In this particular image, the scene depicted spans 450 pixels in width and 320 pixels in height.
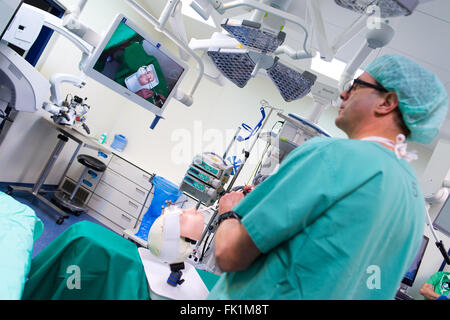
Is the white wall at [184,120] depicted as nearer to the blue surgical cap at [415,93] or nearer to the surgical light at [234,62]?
the surgical light at [234,62]

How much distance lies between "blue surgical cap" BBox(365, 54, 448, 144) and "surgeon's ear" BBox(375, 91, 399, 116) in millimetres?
12

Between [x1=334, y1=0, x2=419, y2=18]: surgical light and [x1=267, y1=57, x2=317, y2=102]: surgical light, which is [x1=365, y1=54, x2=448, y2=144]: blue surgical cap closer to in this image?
[x1=334, y1=0, x2=419, y2=18]: surgical light

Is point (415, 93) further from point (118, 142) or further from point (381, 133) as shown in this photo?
point (118, 142)

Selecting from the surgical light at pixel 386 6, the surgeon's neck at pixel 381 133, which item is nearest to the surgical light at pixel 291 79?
the surgical light at pixel 386 6

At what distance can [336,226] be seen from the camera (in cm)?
67

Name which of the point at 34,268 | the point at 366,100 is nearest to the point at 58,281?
the point at 34,268

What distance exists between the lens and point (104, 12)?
4035mm

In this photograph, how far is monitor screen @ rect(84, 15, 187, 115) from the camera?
1.84 meters

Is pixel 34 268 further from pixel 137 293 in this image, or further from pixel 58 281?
pixel 137 293

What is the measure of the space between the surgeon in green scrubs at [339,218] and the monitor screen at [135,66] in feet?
5.07

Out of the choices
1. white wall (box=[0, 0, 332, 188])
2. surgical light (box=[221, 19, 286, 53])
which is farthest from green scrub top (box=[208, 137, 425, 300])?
white wall (box=[0, 0, 332, 188])

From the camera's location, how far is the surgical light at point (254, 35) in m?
1.51
